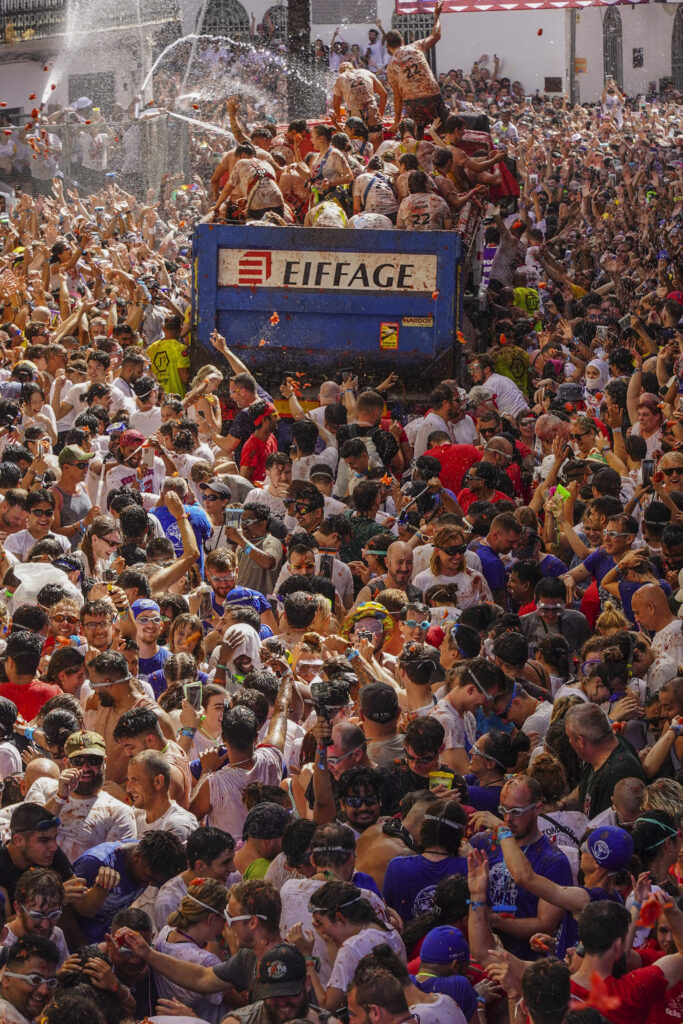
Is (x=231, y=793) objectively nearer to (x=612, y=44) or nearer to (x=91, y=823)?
(x=91, y=823)

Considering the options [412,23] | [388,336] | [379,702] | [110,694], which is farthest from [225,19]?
[379,702]

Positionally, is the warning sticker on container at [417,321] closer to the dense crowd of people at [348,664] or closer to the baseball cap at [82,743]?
the dense crowd of people at [348,664]

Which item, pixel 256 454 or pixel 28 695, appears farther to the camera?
pixel 256 454

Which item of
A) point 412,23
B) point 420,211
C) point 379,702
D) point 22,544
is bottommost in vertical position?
point 22,544

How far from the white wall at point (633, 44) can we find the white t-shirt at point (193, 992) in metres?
36.3

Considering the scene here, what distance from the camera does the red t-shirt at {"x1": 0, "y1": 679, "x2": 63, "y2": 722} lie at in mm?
6316

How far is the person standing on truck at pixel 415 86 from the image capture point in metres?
12.6

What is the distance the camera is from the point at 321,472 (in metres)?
8.84

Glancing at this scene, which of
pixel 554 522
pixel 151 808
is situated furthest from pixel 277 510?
pixel 151 808

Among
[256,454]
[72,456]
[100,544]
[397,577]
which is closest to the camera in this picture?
[397,577]

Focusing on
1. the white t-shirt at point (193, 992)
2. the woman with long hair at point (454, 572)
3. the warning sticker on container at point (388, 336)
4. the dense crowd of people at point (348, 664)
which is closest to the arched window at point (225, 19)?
the dense crowd of people at point (348, 664)

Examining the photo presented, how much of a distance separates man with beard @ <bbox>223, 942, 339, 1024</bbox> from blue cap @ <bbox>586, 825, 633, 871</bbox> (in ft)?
3.37

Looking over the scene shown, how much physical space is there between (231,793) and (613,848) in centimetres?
154

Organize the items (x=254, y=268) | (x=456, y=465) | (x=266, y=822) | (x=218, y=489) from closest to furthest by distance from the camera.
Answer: (x=266, y=822), (x=218, y=489), (x=456, y=465), (x=254, y=268)
